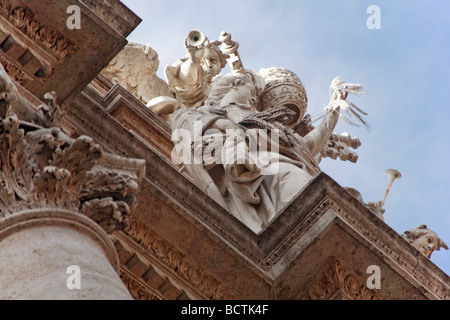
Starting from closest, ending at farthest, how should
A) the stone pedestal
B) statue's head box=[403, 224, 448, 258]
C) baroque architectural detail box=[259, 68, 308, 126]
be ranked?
the stone pedestal
statue's head box=[403, 224, 448, 258]
baroque architectural detail box=[259, 68, 308, 126]

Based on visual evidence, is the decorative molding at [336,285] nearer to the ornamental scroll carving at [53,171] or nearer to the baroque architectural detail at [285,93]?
the ornamental scroll carving at [53,171]

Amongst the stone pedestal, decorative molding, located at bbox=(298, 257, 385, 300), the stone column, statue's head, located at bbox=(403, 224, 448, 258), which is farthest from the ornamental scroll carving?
statue's head, located at bbox=(403, 224, 448, 258)

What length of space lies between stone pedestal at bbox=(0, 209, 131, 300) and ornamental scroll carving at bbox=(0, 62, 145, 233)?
0.16 m

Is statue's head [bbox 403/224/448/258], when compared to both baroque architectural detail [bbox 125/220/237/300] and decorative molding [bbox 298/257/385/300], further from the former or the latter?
baroque architectural detail [bbox 125/220/237/300]

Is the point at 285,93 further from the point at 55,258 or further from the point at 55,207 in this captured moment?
the point at 55,258

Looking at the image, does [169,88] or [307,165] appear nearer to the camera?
[307,165]

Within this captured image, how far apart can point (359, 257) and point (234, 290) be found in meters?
1.39

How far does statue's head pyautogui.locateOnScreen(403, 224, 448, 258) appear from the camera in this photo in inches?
569

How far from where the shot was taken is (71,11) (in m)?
11.1

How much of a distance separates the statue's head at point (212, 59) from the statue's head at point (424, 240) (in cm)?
508

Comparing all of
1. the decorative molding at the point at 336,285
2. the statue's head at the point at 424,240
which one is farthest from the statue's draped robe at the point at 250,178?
the statue's head at the point at 424,240

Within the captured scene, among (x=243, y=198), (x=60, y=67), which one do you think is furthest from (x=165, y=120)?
(x=60, y=67)

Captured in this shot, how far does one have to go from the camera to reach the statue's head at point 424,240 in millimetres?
14453
